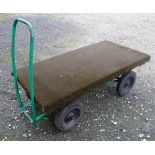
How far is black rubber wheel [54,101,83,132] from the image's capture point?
3.00 metres

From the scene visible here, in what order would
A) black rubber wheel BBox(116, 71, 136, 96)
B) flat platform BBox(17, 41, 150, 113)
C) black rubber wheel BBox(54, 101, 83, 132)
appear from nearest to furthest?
1. flat platform BBox(17, 41, 150, 113)
2. black rubber wheel BBox(54, 101, 83, 132)
3. black rubber wheel BBox(116, 71, 136, 96)

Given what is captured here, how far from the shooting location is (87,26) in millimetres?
7477

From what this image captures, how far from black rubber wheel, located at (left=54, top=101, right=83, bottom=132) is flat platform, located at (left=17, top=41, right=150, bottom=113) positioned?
7.7 inches

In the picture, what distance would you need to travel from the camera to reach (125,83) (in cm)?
396

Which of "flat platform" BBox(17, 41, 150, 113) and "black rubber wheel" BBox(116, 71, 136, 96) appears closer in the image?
"flat platform" BBox(17, 41, 150, 113)

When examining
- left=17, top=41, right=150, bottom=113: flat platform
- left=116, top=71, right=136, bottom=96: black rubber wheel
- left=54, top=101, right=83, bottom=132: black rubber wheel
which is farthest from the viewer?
left=116, top=71, right=136, bottom=96: black rubber wheel

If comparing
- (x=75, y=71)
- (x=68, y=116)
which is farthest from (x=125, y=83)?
(x=68, y=116)

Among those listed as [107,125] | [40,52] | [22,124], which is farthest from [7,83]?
[107,125]

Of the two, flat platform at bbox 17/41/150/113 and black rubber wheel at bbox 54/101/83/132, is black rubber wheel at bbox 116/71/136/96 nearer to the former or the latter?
flat platform at bbox 17/41/150/113

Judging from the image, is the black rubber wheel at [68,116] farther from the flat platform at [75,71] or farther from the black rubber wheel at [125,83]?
the black rubber wheel at [125,83]

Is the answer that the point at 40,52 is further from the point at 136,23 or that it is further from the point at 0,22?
the point at 136,23

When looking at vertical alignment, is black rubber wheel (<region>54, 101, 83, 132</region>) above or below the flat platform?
below

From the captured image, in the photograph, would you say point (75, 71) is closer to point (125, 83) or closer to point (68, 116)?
point (68, 116)

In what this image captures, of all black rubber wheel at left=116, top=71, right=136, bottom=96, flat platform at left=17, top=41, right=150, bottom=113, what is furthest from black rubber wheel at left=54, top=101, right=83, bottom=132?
black rubber wheel at left=116, top=71, right=136, bottom=96
